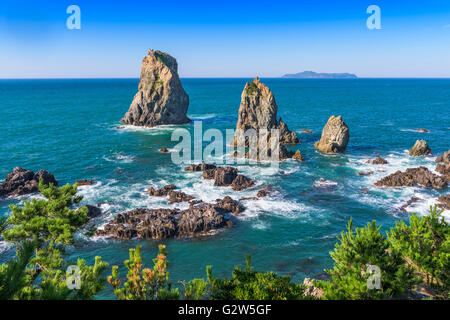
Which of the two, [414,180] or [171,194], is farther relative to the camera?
[414,180]

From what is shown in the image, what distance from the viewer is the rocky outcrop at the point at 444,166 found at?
65006 mm

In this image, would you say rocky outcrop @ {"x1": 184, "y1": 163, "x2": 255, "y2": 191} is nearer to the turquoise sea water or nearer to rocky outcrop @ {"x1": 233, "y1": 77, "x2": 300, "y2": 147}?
the turquoise sea water

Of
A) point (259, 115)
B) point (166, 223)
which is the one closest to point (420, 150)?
point (259, 115)

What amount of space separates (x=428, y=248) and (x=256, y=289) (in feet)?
52.8

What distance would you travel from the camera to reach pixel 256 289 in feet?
74.4

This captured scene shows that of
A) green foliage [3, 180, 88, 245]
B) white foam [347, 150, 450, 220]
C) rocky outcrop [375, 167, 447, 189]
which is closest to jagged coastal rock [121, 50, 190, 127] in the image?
white foam [347, 150, 450, 220]

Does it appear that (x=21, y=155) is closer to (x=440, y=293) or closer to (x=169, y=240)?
(x=169, y=240)

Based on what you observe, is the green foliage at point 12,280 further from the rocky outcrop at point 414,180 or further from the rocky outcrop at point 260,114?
the rocky outcrop at point 260,114

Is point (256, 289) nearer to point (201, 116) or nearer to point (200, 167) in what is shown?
point (200, 167)

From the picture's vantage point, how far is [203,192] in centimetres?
6016

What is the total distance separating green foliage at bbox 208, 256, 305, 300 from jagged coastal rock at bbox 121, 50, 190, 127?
101228mm

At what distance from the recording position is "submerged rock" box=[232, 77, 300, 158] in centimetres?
9369

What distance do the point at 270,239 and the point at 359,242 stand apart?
2140 centimetres
